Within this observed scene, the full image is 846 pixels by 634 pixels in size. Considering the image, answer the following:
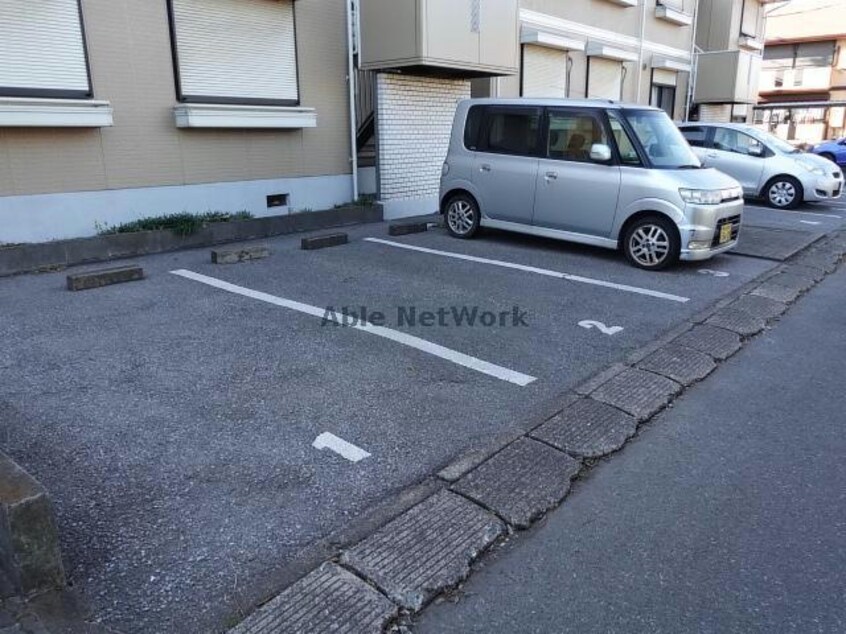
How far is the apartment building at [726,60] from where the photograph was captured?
60.3 feet

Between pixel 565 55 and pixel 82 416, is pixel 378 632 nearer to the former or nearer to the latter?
pixel 82 416

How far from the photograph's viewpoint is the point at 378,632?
2125 millimetres

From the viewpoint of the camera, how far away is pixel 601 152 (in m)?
7.02

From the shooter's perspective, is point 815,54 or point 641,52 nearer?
point 641,52

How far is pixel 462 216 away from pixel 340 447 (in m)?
5.83

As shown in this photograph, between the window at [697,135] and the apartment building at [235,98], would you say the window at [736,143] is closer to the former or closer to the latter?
the window at [697,135]

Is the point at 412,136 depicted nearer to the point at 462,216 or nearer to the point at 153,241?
the point at 462,216

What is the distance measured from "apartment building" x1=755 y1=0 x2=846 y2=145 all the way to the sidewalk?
107ft

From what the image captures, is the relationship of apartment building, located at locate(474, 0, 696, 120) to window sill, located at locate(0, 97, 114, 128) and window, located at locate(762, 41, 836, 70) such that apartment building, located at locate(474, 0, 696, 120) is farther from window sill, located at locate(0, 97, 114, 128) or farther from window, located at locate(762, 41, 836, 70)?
window, located at locate(762, 41, 836, 70)

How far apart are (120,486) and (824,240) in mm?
9837

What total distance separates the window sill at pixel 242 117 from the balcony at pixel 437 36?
1424mm

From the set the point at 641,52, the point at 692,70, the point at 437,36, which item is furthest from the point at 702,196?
the point at 692,70

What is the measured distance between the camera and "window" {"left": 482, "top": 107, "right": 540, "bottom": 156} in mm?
7711

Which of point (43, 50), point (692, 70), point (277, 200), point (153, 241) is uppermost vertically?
point (692, 70)
